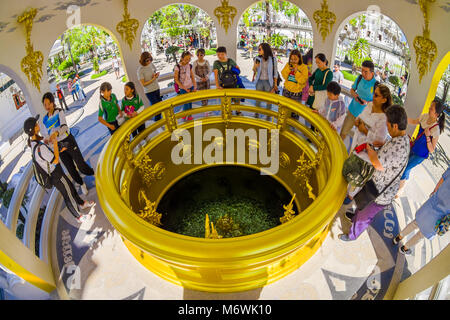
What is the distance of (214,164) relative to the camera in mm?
5133

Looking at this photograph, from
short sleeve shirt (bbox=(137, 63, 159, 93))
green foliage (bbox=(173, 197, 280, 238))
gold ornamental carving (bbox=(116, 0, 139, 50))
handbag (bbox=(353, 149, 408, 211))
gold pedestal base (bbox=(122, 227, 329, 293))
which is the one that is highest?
gold ornamental carving (bbox=(116, 0, 139, 50))

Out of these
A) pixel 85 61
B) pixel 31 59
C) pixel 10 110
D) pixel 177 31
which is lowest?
pixel 85 61

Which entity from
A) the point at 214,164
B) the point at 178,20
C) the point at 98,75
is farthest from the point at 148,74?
the point at 178,20

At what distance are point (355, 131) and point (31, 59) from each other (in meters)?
5.48

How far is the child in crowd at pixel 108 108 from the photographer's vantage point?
4.52 meters

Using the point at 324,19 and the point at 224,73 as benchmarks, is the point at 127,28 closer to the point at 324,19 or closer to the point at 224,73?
the point at 224,73

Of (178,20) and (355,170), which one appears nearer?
(355,170)

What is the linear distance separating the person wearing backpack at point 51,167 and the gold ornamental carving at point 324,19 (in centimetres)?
583

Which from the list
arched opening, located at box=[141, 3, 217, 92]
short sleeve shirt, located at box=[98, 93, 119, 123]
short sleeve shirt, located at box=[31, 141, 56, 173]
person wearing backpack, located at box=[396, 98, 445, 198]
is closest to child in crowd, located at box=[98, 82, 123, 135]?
short sleeve shirt, located at box=[98, 93, 119, 123]

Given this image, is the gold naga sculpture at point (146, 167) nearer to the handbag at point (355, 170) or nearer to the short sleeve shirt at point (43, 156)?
the short sleeve shirt at point (43, 156)

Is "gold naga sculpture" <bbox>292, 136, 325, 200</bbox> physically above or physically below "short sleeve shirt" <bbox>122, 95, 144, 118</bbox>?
below

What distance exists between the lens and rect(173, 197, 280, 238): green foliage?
13.4 feet

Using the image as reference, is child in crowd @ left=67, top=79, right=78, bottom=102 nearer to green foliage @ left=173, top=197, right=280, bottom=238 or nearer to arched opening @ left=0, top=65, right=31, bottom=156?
arched opening @ left=0, top=65, right=31, bottom=156

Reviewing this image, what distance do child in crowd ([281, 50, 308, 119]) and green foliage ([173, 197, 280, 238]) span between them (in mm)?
2111
